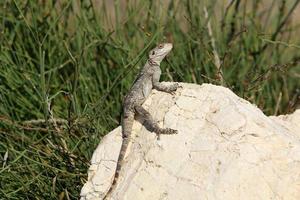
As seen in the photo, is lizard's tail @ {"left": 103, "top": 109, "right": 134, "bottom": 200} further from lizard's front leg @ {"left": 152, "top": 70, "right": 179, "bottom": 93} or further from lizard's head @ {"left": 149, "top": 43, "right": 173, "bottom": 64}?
lizard's head @ {"left": 149, "top": 43, "right": 173, "bottom": 64}

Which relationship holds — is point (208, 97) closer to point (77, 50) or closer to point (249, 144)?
point (249, 144)

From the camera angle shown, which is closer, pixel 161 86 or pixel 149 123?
pixel 149 123

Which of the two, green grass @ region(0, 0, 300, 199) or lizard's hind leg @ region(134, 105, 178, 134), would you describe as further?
green grass @ region(0, 0, 300, 199)

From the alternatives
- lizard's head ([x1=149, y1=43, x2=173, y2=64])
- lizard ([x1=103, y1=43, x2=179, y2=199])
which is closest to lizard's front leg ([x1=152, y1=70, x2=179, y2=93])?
lizard ([x1=103, y1=43, x2=179, y2=199])

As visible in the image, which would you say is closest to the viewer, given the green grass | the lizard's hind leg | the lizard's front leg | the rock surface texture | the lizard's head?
the rock surface texture

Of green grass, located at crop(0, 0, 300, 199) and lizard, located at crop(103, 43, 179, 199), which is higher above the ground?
lizard, located at crop(103, 43, 179, 199)

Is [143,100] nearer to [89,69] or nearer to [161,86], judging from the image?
[161,86]

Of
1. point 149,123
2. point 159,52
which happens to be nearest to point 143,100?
point 149,123
